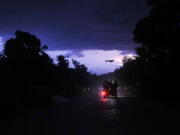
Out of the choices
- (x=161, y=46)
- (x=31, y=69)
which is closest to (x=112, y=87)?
(x=31, y=69)

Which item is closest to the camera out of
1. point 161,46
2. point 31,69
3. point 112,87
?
point 161,46

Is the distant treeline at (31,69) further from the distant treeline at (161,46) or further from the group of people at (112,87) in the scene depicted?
the distant treeline at (161,46)

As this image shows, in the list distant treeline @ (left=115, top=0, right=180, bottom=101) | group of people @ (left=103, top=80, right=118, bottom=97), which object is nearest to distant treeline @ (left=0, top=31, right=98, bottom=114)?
group of people @ (left=103, top=80, right=118, bottom=97)

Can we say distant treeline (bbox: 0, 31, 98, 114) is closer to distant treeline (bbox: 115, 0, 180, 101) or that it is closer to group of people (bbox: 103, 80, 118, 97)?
group of people (bbox: 103, 80, 118, 97)

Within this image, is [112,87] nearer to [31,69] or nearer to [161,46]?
[31,69]

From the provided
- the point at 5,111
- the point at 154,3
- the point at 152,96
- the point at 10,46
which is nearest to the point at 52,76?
the point at 10,46

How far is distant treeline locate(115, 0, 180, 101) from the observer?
34125mm

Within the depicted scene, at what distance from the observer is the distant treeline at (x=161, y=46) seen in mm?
34125

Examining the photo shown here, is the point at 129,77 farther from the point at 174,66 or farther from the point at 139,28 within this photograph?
the point at 174,66

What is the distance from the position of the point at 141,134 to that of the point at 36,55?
139 ft

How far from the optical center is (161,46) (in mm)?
37469

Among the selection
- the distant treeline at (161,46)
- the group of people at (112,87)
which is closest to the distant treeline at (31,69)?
the group of people at (112,87)

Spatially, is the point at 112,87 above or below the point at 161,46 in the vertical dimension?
below

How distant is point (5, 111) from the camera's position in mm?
24953
